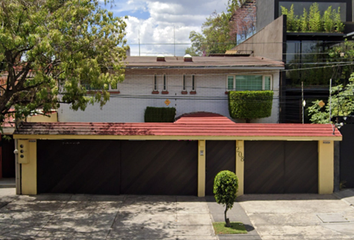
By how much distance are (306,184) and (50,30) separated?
1130cm

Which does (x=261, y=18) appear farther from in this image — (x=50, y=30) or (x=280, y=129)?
(x=50, y=30)

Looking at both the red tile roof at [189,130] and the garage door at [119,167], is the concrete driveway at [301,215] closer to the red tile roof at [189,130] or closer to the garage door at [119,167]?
the red tile roof at [189,130]

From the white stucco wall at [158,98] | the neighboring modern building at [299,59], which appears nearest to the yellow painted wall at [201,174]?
the white stucco wall at [158,98]

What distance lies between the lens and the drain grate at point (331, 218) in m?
10.8

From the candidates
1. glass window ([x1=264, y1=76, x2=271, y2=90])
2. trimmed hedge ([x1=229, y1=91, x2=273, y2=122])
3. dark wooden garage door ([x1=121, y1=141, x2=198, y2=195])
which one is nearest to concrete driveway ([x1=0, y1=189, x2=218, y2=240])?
dark wooden garage door ([x1=121, y1=141, x2=198, y2=195])

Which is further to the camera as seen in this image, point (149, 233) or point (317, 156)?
point (317, 156)

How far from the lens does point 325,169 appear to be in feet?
45.0

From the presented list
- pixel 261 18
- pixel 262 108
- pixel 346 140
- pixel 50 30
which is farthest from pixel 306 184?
pixel 261 18

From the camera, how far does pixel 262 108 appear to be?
776 inches

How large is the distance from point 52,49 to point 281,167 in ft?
31.7

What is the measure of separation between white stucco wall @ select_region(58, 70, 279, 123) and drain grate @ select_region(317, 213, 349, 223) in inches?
396

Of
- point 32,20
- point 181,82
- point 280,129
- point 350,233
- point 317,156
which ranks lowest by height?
point 350,233

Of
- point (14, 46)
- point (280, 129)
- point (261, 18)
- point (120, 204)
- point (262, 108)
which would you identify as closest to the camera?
point (14, 46)

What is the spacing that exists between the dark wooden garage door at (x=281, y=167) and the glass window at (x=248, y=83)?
7.39 m
